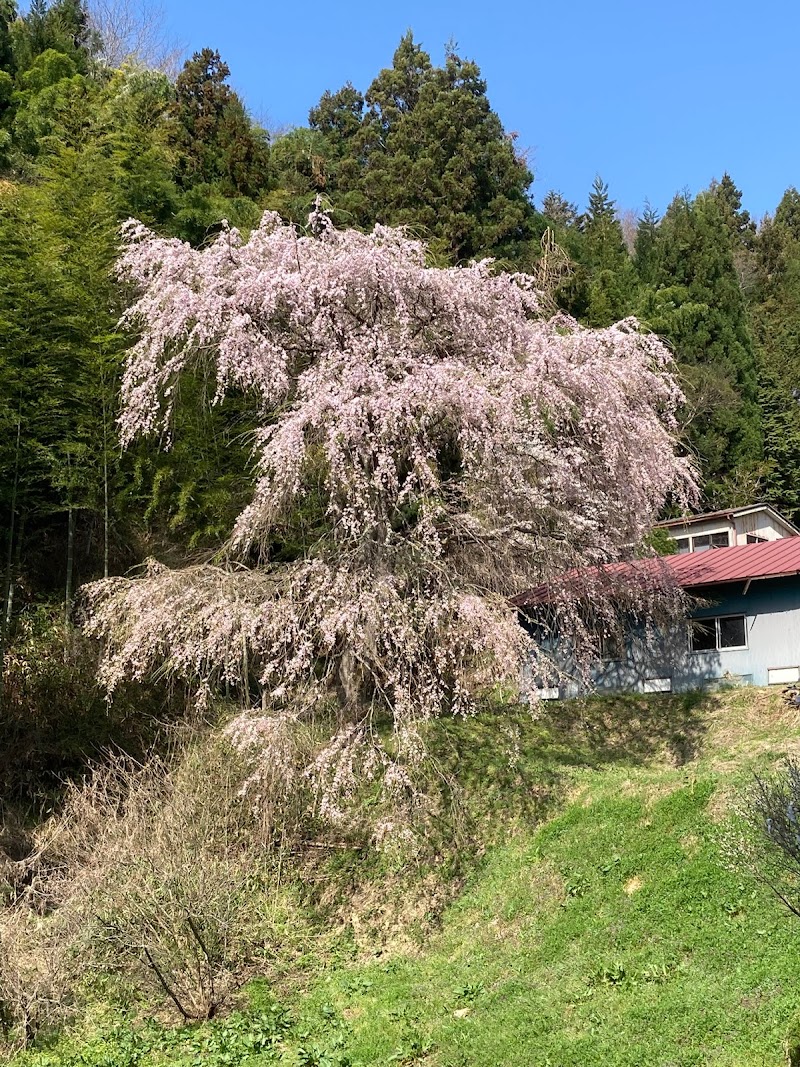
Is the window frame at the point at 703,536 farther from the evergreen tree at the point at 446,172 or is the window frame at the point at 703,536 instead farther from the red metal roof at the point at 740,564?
the evergreen tree at the point at 446,172

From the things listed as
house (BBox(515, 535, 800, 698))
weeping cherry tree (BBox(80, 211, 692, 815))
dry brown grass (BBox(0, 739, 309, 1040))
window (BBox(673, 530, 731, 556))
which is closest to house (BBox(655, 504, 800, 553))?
→ window (BBox(673, 530, 731, 556))

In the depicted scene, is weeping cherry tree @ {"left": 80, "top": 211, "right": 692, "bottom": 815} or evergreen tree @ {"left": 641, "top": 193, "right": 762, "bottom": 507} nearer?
weeping cherry tree @ {"left": 80, "top": 211, "right": 692, "bottom": 815}

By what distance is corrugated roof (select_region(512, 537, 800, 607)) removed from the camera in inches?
451

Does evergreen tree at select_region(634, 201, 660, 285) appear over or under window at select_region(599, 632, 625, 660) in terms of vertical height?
over

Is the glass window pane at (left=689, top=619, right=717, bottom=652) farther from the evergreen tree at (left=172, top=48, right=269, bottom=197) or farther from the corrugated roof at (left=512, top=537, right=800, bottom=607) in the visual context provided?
the evergreen tree at (left=172, top=48, right=269, bottom=197)

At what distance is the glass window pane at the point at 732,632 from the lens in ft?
42.8

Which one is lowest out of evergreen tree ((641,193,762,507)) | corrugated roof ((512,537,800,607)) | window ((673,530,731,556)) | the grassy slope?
the grassy slope

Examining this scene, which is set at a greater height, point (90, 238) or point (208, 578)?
point (90, 238)

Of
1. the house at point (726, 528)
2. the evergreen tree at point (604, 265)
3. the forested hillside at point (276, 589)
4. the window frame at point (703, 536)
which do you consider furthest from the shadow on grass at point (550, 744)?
the evergreen tree at point (604, 265)

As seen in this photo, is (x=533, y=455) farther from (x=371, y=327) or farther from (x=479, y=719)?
(x=479, y=719)

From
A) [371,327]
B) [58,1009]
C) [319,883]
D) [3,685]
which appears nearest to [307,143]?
[371,327]

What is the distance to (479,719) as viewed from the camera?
12.3m

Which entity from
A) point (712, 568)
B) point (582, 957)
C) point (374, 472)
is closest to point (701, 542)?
point (712, 568)

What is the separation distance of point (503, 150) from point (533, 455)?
50.5ft
